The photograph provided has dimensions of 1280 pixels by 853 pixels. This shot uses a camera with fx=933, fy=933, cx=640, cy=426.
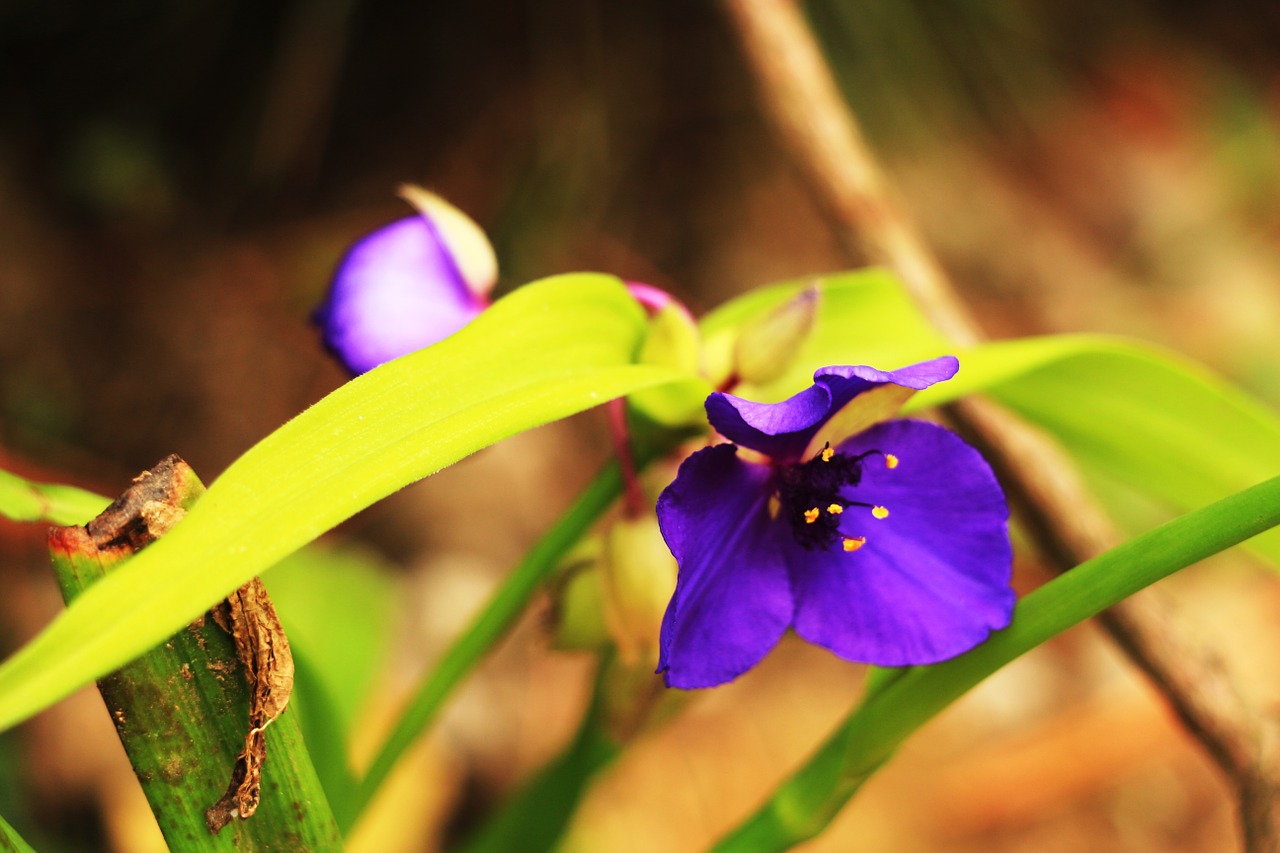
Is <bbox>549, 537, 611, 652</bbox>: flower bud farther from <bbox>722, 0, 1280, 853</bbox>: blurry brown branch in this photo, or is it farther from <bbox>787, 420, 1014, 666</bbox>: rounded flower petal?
<bbox>722, 0, 1280, 853</bbox>: blurry brown branch

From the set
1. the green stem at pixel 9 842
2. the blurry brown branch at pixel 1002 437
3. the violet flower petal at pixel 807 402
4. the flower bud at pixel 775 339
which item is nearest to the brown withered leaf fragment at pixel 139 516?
the green stem at pixel 9 842

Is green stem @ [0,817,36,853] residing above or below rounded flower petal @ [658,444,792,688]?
above

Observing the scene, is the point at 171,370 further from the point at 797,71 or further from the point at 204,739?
the point at 204,739

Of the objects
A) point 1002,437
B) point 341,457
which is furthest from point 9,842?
point 1002,437

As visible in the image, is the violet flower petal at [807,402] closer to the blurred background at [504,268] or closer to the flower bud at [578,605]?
the flower bud at [578,605]

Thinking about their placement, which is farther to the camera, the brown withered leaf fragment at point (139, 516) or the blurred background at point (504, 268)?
the blurred background at point (504, 268)

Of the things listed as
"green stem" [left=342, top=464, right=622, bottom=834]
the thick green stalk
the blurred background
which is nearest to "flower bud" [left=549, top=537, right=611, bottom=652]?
"green stem" [left=342, top=464, right=622, bottom=834]
